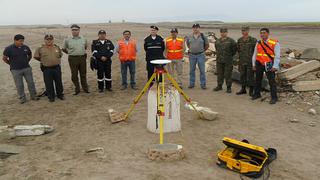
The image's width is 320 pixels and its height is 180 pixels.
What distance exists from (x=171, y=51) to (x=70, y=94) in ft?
10.6

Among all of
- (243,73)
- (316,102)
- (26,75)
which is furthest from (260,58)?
(26,75)

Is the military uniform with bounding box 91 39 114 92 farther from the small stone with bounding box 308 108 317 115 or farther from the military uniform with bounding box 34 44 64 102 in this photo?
the small stone with bounding box 308 108 317 115

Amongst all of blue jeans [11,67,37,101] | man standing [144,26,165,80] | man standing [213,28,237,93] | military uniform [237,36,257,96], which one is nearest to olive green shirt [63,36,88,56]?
blue jeans [11,67,37,101]

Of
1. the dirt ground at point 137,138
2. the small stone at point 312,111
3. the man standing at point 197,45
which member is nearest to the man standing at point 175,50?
the man standing at point 197,45

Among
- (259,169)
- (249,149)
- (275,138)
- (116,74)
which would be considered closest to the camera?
(259,169)

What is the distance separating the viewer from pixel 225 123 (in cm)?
774

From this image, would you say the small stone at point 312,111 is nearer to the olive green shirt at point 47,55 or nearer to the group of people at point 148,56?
the group of people at point 148,56

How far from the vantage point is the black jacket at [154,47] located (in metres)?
10.2

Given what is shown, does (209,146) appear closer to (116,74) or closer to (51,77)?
(51,77)

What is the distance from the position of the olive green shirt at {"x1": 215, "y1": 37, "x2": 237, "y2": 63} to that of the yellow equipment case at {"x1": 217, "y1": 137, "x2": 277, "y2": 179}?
4594 mm

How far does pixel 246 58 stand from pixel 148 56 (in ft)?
9.07

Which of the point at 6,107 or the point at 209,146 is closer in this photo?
the point at 209,146

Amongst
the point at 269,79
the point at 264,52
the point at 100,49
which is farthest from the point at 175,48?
the point at 269,79

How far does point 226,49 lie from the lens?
1003 centimetres
